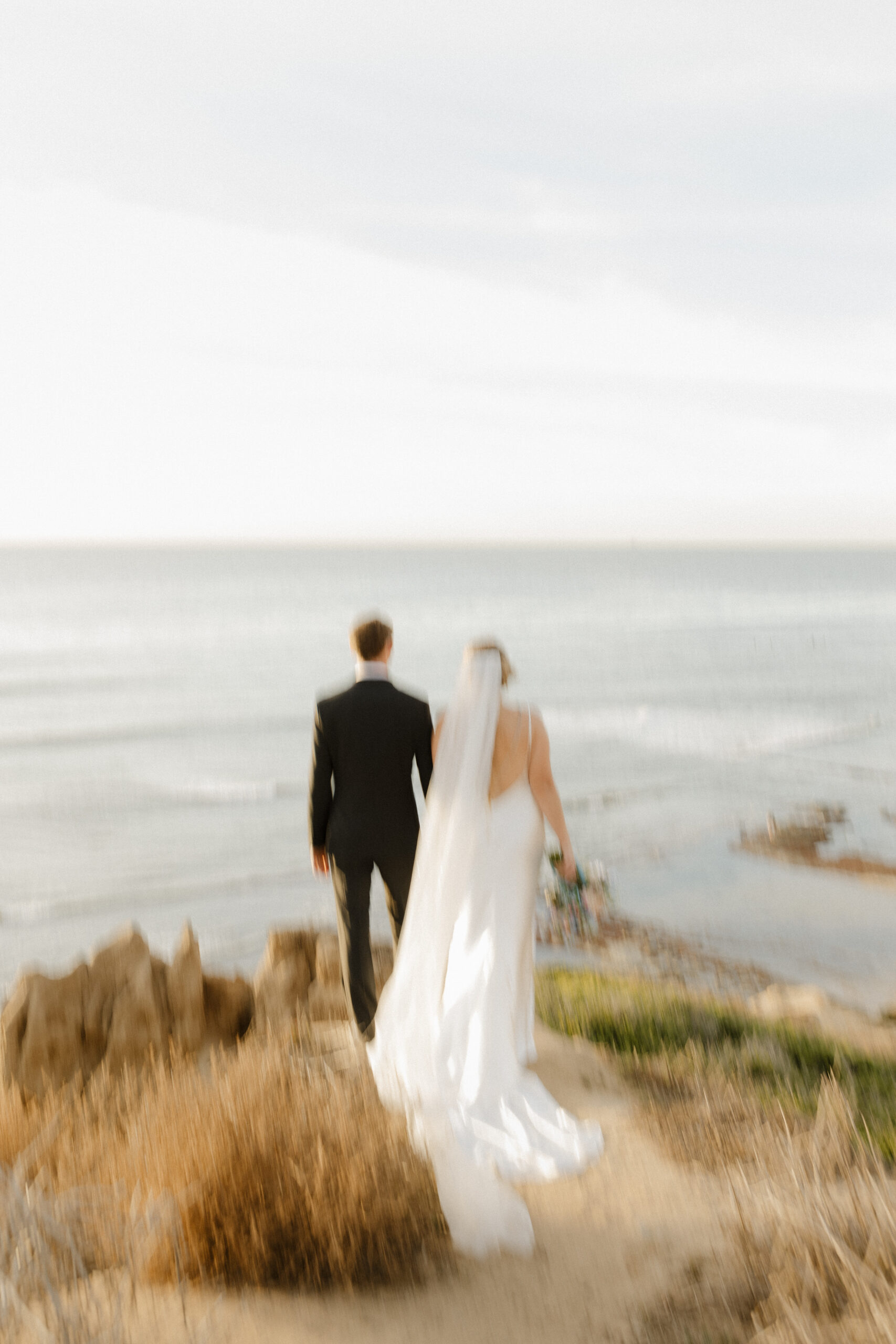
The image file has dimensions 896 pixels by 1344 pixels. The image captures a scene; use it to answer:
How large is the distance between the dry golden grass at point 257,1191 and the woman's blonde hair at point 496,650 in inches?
83.2

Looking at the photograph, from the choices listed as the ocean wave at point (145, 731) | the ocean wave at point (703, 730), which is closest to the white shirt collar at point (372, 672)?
the ocean wave at point (703, 730)

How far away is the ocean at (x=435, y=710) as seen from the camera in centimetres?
1439

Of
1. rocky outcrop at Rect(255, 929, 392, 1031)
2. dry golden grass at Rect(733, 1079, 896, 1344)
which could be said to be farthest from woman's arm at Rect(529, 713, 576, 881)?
rocky outcrop at Rect(255, 929, 392, 1031)

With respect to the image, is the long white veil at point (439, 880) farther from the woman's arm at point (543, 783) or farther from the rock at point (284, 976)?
A: the rock at point (284, 976)

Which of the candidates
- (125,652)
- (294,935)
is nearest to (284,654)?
(125,652)

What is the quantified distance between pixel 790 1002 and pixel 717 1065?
4631mm

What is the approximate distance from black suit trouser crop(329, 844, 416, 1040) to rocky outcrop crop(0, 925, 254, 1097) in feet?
4.54

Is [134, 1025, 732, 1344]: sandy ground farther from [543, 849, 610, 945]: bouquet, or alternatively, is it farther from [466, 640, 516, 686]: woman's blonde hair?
[466, 640, 516, 686]: woman's blonde hair

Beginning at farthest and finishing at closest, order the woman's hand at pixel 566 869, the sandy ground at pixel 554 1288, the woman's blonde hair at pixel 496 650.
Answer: the woman's hand at pixel 566 869
the woman's blonde hair at pixel 496 650
the sandy ground at pixel 554 1288

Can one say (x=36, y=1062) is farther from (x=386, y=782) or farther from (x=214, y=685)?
(x=214, y=685)

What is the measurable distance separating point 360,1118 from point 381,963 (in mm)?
3421

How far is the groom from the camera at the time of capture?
514cm

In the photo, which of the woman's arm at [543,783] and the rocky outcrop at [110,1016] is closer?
the woman's arm at [543,783]

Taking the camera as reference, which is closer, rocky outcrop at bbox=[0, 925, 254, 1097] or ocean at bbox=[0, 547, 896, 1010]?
rocky outcrop at bbox=[0, 925, 254, 1097]
